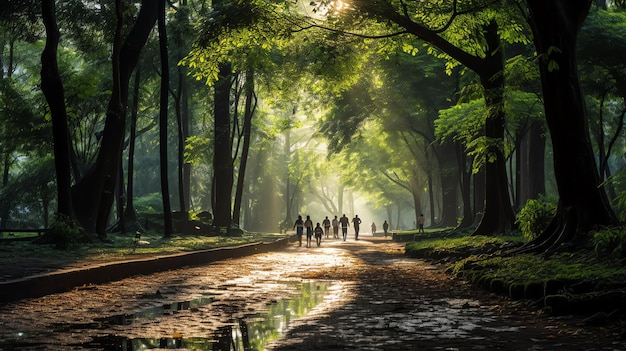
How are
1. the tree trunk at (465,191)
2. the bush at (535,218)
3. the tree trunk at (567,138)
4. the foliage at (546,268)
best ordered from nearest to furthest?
the foliage at (546,268)
the tree trunk at (567,138)
the bush at (535,218)
the tree trunk at (465,191)

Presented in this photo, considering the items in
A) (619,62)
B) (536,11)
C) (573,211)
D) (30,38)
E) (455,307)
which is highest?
(30,38)

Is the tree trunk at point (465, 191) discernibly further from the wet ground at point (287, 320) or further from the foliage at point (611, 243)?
the foliage at point (611, 243)

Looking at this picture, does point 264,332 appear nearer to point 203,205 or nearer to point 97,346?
point 97,346

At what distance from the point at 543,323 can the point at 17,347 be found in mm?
5127

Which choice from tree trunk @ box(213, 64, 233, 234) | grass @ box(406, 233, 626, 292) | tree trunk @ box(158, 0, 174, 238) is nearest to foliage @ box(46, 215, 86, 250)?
tree trunk @ box(158, 0, 174, 238)

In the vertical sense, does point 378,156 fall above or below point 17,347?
above

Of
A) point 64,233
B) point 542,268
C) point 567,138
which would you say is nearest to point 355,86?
point 64,233

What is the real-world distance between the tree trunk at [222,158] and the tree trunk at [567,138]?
2471cm

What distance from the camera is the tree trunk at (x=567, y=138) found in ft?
38.3

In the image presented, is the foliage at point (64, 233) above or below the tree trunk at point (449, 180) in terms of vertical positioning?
below

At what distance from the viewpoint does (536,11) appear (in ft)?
40.8

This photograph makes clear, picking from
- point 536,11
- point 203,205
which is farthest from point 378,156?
point 536,11

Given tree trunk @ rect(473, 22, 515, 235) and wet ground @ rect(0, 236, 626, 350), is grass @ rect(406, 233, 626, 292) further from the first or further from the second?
tree trunk @ rect(473, 22, 515, 235)

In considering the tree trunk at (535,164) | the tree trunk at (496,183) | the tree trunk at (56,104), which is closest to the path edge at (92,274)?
the tree trunk at (56,104)
